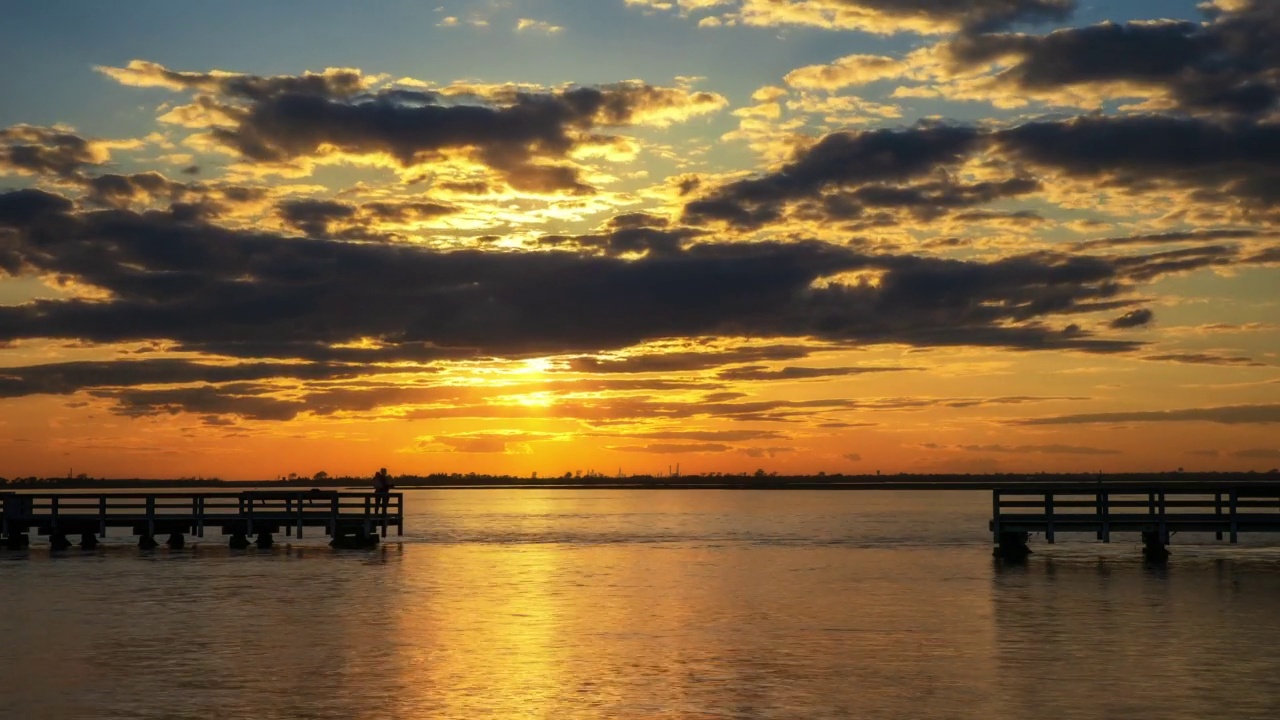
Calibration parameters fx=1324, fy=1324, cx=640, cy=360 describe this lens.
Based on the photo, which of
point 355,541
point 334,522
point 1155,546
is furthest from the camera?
point 355,541

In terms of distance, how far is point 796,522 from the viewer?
89625mm

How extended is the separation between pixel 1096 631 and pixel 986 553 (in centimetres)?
2543

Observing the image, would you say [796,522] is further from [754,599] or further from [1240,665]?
[1240,665]

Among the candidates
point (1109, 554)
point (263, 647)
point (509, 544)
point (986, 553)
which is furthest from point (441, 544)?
point (263, 647)

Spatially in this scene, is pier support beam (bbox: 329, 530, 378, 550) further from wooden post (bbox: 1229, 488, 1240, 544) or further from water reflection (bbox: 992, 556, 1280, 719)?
wooden post (bbox: 1229, 488, 1240, 544)

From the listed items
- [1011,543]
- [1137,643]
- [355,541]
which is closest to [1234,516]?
[1011,543]

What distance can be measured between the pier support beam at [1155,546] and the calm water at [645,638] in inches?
38.0

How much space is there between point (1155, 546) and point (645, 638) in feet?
90.7

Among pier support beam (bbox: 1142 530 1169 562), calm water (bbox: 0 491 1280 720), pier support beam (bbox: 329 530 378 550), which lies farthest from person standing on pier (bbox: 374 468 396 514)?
pier support beam (bbox: 1142 530 1169 562)

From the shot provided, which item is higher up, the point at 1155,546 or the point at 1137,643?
the point at 1155,546

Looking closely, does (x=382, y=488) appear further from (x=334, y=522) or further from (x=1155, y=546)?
(x=1155, y=546)

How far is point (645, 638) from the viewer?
24.8m

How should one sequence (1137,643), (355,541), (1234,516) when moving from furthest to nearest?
(355,541) → (1234,516) → (1137,643)

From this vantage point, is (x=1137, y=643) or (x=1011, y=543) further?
(x=1011, y=543)
